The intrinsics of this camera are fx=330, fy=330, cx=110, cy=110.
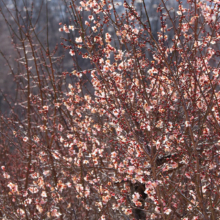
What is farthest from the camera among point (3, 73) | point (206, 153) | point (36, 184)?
point (3, 73)

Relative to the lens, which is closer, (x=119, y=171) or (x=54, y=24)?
(x=119, y=171)

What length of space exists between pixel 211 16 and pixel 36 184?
346cm

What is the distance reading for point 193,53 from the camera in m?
3.43

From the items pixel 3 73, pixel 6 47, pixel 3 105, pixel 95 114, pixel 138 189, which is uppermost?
pixel 6 47

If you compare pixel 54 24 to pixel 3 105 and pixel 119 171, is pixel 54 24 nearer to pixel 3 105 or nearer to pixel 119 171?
pixel 3 105

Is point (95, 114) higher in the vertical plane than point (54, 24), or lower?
lower

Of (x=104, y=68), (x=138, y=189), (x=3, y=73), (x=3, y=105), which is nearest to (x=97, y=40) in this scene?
(x=104, y=68)

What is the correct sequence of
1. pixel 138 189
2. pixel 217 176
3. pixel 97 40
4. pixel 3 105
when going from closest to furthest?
1. pixel 97 40
2. pixel 217 176
3. pixel 138 189
4. pixel 3 105

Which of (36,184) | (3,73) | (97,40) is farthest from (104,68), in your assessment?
(3,73)

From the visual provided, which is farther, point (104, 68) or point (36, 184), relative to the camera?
point (36, 184)

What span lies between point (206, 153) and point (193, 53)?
4.11ft

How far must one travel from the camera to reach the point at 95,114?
15.3 feet

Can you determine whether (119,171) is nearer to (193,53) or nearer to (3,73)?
(193,53)

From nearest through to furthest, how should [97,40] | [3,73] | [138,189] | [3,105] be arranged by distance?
1. [97,40]
2. [138,189]
3. [3,105]
4. [3,73]
